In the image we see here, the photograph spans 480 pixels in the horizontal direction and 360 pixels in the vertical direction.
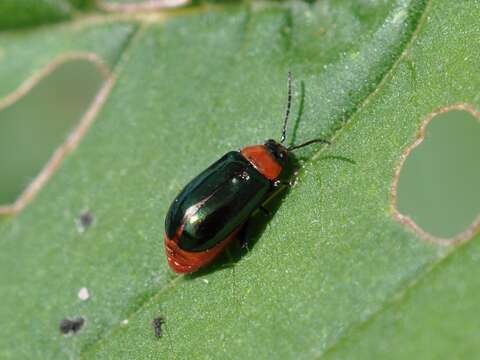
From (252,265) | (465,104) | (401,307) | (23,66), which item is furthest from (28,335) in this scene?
(465,104)

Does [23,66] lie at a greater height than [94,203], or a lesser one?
greater

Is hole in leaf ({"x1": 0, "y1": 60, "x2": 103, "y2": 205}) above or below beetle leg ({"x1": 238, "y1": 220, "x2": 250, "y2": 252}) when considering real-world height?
above

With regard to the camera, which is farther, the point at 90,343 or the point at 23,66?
the point at 23,66

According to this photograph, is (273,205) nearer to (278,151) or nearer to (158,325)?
(278,151)

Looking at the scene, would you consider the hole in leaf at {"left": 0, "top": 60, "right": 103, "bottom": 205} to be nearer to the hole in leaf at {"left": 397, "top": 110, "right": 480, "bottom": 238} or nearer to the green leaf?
the green leaf

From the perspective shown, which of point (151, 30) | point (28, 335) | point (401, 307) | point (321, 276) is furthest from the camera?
point (151, 30)

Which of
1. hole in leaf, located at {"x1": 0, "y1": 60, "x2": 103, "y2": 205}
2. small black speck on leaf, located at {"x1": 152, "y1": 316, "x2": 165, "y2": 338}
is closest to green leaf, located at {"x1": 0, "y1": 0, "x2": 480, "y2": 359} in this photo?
small black speck on leaf, located at {"x1": 152, "y1": 316, "x2": 165, "y2": 338}

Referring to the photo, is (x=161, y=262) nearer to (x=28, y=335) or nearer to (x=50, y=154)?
(x=28, y=335)
